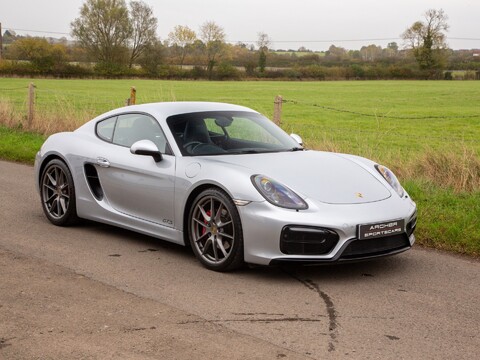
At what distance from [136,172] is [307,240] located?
1898 millimetres

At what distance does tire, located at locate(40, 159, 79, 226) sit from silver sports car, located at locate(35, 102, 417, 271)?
1 cm

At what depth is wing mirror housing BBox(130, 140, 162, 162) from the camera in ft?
21.2

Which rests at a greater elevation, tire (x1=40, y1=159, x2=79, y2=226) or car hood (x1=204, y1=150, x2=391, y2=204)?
car hood (x1=204, y1=150, x2=391, y2=204)

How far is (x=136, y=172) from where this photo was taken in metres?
6.72

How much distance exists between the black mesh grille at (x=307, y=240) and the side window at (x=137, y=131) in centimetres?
160

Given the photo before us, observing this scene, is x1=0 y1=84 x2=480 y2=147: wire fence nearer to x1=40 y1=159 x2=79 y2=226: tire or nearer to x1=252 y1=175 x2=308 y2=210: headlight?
x1=40 y1=159 x2=79 y2=226: tire

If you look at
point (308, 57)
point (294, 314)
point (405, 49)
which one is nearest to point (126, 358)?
point (294, 314)

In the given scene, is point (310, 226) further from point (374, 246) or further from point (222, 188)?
point (222, 188)

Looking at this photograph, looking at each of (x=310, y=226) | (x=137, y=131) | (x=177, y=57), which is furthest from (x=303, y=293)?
(x=177, y=57)

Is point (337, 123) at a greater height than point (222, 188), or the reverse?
point (222, 188)

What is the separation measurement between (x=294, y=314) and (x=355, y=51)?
13801 cm

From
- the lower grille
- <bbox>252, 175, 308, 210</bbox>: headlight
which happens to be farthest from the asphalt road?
<bbox>252, 175, 308, 210</bbox>: headlight

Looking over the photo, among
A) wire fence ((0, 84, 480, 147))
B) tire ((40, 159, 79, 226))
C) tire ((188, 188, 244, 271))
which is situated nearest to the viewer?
tire ((188, 188, 244, 271))

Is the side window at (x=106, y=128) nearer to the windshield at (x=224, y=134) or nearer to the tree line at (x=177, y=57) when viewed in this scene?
the windshield at (x=224, y=134)
